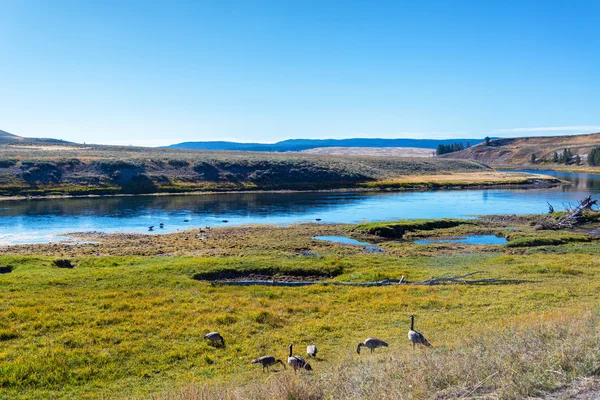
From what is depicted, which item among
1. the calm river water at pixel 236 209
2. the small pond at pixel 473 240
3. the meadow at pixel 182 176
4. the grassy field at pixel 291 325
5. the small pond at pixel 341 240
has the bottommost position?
the small pond at pixel 341 240

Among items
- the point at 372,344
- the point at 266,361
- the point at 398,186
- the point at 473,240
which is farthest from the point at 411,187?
the point at 266,361

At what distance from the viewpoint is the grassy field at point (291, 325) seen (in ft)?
28.3

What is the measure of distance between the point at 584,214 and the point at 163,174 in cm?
6794

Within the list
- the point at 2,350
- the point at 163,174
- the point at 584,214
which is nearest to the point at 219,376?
the point at 2,350

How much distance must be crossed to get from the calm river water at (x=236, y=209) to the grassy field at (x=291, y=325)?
1418 centimetres

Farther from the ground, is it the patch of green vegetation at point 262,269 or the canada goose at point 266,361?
the canada goose at point 266,361

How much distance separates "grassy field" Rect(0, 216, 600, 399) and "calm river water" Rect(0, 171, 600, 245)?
46.5 ft

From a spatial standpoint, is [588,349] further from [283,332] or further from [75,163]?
[75,163]

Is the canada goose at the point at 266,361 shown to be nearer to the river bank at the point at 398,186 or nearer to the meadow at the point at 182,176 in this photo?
the river bank at the point at 398,186

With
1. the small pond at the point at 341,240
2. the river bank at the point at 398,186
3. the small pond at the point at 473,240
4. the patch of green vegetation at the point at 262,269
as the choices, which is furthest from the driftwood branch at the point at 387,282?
the river bank at the point at 398,186

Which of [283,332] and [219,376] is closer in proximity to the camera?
[219,376]

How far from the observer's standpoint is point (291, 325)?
16.0 m

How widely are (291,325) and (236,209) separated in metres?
45.1

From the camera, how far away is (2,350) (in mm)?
13008
